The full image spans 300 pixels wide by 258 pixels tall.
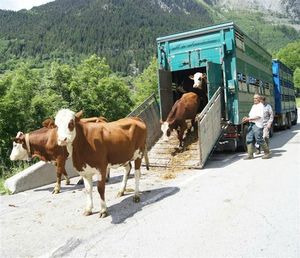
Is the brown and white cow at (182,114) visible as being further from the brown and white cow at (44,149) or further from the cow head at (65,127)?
the cow head at (65,127)

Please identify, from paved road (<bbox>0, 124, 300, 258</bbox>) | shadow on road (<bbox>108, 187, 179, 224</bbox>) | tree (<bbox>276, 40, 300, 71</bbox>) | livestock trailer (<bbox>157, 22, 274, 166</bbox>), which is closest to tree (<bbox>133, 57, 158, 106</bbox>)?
livestock trailer (<bbox>157, 22, 274, 166</bbox>)

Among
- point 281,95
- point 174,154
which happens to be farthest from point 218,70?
point 281,95

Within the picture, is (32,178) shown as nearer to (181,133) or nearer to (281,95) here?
(181,133)

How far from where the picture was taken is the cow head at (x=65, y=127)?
19.7 feet

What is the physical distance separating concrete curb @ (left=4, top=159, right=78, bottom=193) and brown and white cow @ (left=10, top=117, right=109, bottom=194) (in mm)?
434

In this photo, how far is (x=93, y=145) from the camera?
6625 mm

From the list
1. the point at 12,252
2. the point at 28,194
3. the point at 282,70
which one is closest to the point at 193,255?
the point at 12,252

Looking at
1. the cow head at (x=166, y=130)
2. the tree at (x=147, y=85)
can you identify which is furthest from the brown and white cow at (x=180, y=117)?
the tree at (x=147, y=85)

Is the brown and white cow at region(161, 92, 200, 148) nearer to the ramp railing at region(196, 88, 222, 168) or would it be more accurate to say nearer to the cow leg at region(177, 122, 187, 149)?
the cow leg at region(177, 122, 187, 149)

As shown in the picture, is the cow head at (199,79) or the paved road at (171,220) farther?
the cow head at (199,79)

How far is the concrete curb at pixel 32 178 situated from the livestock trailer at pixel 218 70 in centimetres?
414

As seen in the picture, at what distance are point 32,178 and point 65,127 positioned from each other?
4049 millimetres

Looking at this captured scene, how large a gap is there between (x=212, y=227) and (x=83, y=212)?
7.47 ft

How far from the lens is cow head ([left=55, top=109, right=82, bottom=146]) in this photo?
19.7ft
